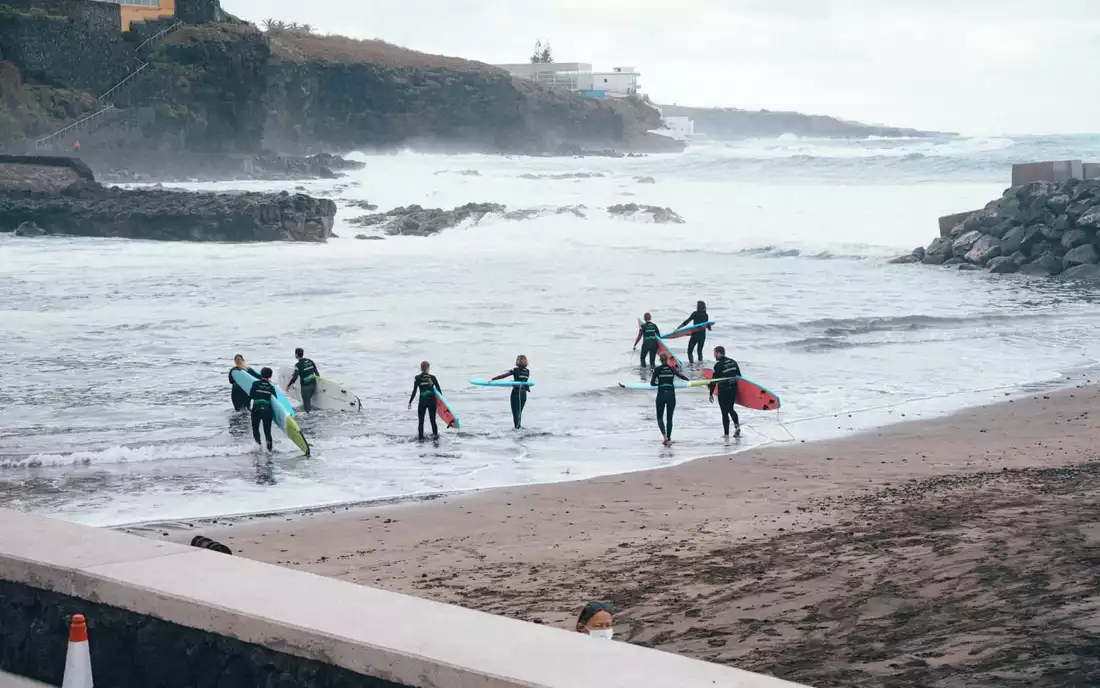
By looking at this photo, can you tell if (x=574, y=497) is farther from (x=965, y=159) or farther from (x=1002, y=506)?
(x=965, y=159)

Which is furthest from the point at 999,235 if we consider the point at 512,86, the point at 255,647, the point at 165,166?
the point at 512,86

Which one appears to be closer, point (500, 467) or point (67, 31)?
point (500, 467)

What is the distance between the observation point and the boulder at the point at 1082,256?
112 feet

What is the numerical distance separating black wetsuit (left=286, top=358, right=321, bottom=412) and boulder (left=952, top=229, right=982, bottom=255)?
26.4 metres

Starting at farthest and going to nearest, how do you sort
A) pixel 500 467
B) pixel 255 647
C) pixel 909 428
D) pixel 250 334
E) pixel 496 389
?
pixel 250 334 < pixel 496 389 < pixel 909 428 < pixel 500 467 < pixel 255 647

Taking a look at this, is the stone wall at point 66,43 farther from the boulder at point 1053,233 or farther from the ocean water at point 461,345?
the boulder at point 1053,233

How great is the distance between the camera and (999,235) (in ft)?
124

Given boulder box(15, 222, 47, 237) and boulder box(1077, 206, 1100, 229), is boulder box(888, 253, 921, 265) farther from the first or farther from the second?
boulder box(15, 222, 47, 237)

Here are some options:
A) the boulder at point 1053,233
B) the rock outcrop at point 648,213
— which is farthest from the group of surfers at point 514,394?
the rock outcrop at point 648,213

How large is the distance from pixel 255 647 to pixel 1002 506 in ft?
24.7

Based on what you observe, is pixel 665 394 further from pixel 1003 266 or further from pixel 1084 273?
pixel 1003 266

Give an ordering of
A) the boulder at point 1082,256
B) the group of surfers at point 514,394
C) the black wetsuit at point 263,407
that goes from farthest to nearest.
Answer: the boulder at point 1082,256 < the group of surfers at point 514,394 < the black wetsuit at point 263,407

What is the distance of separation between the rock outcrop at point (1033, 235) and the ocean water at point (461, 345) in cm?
158

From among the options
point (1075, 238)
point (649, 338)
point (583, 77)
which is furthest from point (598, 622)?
point (583, 77)
